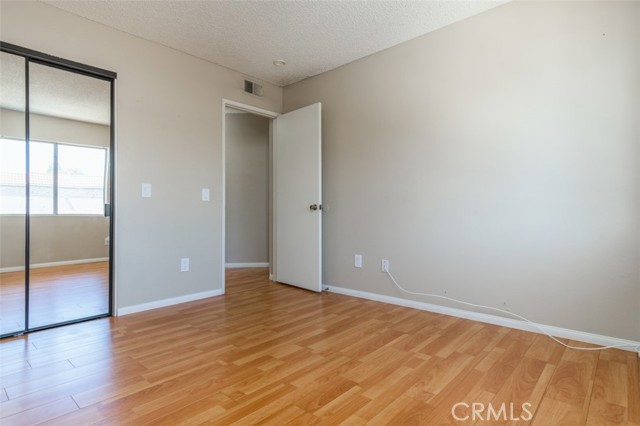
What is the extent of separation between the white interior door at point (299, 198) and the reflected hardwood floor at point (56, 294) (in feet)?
6.05

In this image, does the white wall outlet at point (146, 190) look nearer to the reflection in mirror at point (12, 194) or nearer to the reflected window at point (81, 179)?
the reflected window at point (81, 179)

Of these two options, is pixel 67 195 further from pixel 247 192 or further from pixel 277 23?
pixel 247 192

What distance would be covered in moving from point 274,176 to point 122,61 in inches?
77.1

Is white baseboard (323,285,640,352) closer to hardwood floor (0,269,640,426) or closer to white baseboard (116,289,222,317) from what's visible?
hardwood floor (0,269,640,426)

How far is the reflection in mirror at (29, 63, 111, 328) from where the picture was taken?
254 centimetres

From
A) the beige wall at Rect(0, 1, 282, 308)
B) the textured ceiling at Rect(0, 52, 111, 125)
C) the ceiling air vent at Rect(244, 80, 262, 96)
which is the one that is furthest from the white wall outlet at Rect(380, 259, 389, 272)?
the textured ceiling at Rect(0, 52, 111, 125)

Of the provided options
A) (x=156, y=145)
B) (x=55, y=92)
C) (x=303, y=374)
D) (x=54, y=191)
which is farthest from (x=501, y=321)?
(x=55, y=92)

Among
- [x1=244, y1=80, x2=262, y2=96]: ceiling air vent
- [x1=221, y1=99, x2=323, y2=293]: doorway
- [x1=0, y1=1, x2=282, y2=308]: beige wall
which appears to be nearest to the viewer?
[x1=0, y1=1, x2=282, y2=308]: beige wall

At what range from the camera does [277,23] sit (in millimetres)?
2775

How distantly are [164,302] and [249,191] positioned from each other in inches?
98.5

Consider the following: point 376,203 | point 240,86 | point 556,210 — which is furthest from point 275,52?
point 556,210

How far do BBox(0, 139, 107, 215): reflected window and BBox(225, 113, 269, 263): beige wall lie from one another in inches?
99.7

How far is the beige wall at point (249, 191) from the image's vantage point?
208 inches

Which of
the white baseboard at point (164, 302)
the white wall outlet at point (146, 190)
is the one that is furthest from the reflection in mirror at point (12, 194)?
the white wall outlet at point (146, 190)
